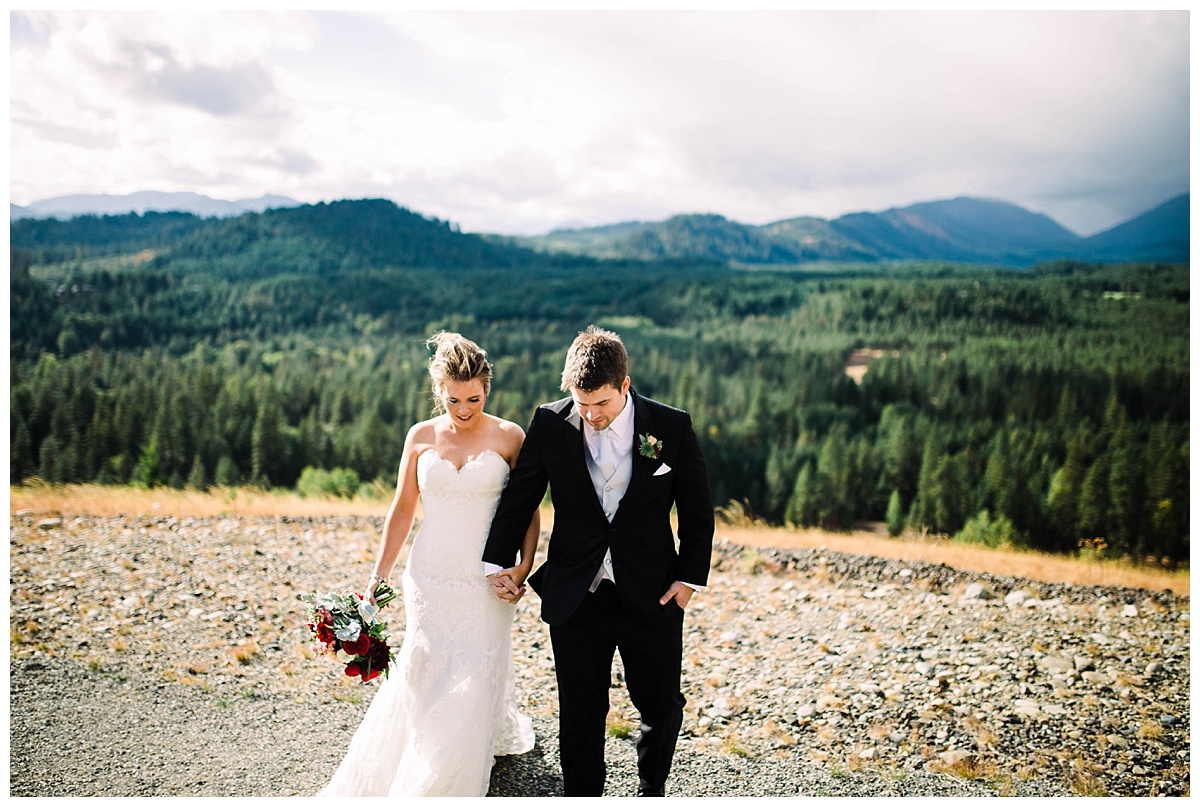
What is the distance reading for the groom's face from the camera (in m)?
2.99

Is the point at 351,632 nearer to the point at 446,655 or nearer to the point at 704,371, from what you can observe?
the point at 446,655

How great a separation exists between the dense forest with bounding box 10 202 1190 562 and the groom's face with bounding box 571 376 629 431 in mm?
856

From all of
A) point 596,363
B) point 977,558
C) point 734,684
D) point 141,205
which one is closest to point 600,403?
point 596,363

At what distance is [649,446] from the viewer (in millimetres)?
3154

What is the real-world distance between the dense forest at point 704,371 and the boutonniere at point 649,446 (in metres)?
1.18

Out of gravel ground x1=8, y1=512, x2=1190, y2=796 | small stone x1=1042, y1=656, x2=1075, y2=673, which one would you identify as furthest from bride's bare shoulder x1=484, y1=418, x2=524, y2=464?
small stone x1=1042, y1=656, x2=1075, y2=673

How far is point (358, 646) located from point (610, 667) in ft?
3.97

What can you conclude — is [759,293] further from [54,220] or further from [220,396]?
[54,220]

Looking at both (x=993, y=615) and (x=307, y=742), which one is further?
(x=993, y=615)

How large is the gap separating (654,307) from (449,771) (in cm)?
10697

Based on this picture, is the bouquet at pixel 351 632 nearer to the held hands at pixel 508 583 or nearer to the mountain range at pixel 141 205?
the held hands at pixel 508 583

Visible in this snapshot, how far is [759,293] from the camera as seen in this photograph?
358 feet

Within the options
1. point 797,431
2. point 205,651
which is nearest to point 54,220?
point 797,431

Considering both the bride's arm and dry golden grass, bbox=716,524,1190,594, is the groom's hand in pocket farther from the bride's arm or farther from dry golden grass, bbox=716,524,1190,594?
dry golden grass, bbox=716,524,1190,594
